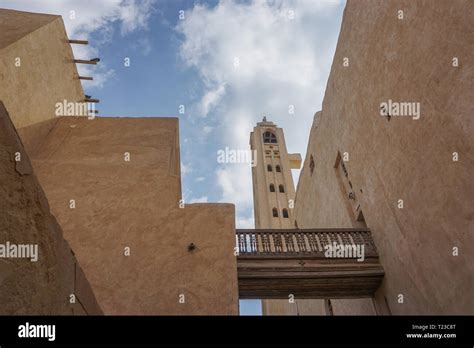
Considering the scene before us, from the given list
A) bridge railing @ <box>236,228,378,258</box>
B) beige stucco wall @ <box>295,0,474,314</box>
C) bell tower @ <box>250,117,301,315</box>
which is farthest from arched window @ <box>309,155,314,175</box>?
bell tower @ <box>250,117,301,315</box>

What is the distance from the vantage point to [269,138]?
45688 mm

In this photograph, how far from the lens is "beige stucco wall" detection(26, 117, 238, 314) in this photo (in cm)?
624

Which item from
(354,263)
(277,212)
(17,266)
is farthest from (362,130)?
(277,212)

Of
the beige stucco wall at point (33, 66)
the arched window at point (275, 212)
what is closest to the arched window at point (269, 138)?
the arched window at point (275, 212)

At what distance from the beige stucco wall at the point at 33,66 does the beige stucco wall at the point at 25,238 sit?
290 inches

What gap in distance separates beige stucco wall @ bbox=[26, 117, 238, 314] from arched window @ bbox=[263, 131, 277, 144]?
36.8 m

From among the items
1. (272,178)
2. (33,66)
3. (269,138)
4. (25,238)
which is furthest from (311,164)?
(269,138)

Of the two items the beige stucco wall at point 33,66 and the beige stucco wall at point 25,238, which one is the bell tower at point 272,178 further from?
the beige stucco wall at point 25,238

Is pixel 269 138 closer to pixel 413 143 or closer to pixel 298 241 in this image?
pixel 298 241

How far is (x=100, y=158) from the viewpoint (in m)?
8.25

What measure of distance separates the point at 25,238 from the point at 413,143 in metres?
8.14

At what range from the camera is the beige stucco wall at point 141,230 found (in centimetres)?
624

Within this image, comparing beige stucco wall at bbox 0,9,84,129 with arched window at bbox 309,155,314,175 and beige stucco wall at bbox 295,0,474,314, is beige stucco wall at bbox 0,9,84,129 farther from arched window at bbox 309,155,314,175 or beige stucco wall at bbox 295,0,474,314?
arched window at bbox 309,155,314,175
